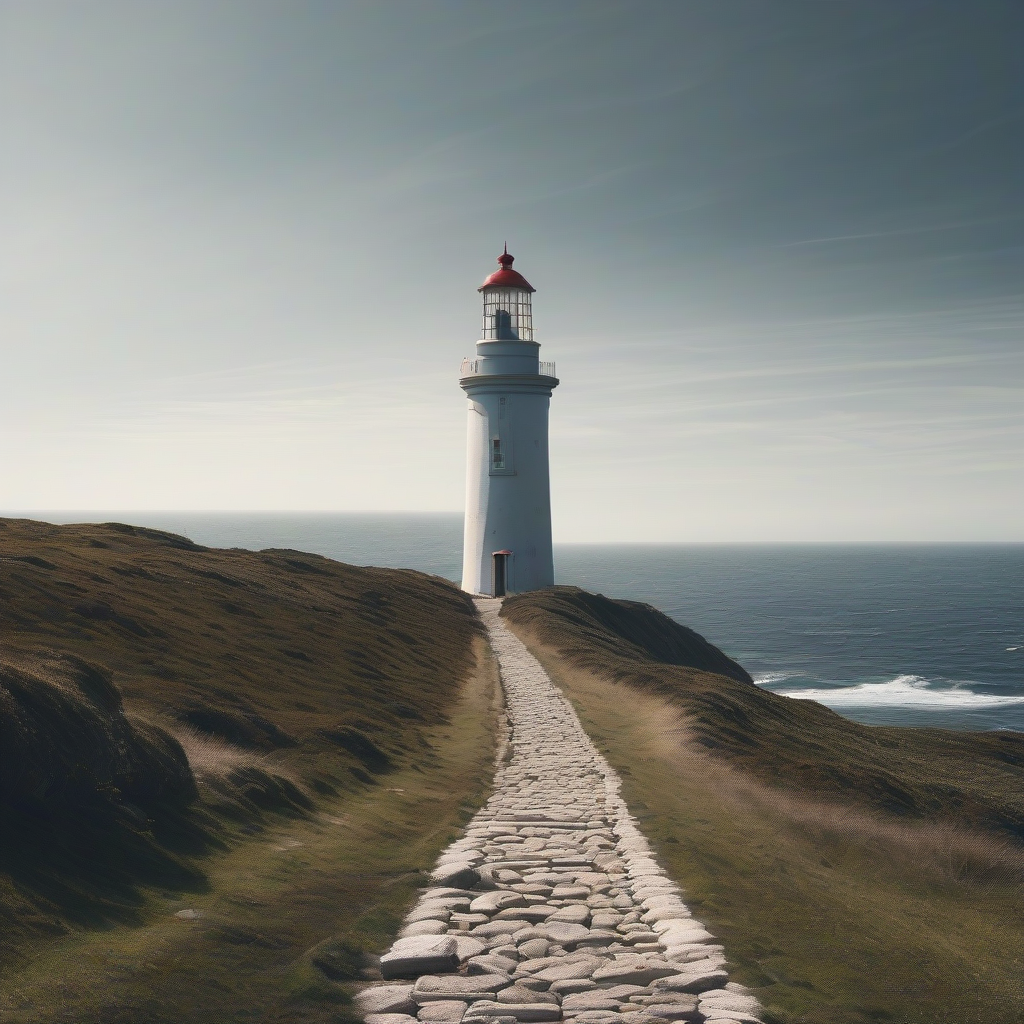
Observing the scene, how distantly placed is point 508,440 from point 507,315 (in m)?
6.72

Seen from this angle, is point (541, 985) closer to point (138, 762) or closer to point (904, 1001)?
point (904, 1001)

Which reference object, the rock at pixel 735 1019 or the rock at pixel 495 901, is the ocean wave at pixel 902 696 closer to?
the rock at pixel 495 901

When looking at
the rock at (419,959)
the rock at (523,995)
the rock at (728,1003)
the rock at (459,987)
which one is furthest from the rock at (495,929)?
the rock at (728,1003)

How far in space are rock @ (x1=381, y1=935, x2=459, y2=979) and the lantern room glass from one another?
43.8 meters

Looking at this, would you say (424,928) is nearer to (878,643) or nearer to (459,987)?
(459,987)

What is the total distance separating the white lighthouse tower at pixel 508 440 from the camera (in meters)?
49.7

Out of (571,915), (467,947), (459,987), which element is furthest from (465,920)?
(459,987)

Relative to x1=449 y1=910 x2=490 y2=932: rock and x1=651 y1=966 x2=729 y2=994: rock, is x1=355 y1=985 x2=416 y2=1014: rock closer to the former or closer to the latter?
x1=449 y1=910 x2=490 y2=932: rock

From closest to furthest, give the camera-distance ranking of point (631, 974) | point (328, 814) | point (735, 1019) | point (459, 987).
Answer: point (735, 1019)
point (459, 987)
point (631, 974)
point (328, 814)

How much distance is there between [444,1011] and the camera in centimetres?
689

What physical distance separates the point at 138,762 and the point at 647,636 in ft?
138

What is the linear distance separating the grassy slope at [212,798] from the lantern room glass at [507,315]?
25.2 meters

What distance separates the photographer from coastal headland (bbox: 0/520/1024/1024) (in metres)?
7.46

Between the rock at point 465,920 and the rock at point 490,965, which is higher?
the rock at point 490,965
